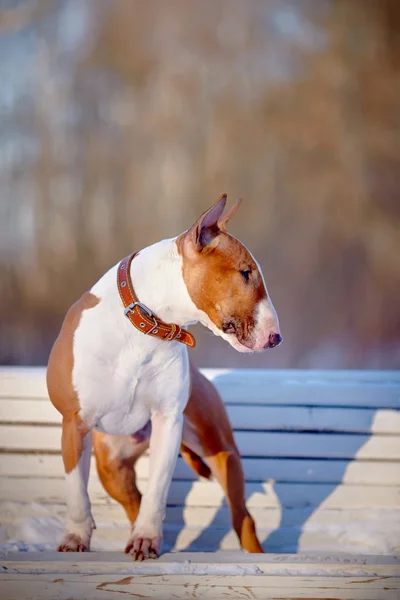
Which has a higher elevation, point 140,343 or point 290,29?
point 290,29

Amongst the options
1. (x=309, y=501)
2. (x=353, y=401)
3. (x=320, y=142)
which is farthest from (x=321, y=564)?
(x=320, y=142)

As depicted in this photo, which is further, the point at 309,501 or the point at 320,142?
the point at 320,142

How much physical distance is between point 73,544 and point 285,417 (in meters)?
0.77

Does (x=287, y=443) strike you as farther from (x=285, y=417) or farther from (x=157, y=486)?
(x=157, y=486)

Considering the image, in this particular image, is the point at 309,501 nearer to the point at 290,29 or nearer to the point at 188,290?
the point at 188,290

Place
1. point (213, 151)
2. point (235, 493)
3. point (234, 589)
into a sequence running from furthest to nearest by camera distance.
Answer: point (213, 151) < point (235, 493) < point (234, 589)

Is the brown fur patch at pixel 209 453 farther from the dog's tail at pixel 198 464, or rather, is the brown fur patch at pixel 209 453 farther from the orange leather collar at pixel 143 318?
the orange leather collar at pixel 143 318

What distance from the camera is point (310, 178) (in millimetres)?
4059

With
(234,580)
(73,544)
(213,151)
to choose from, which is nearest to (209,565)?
(234,580)

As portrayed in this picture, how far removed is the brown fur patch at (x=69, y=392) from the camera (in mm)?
1295

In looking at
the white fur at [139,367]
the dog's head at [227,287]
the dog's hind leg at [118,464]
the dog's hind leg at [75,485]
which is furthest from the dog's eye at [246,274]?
the dog's hind leg at [118,464]

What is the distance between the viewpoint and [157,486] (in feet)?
4.31

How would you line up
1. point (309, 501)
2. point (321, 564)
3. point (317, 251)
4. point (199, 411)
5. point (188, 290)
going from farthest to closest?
point (317, 251), point (309, 501), point (199, 411), point (188, 290), point (321, 564)

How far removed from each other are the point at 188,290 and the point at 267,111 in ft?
10.1
